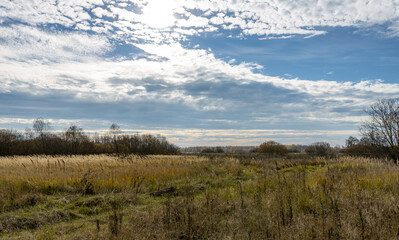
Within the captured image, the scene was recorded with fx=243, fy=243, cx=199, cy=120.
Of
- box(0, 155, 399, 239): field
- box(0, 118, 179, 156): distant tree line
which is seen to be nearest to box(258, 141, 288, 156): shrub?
box(0, 118, 179, 156): distant tree line

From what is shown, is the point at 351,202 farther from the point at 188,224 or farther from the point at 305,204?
the point at 188,224

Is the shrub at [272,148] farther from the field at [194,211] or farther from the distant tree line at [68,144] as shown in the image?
the field at [194,211]

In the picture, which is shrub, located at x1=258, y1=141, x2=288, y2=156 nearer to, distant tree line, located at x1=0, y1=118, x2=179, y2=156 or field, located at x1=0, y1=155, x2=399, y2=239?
distant tree line, located at x1=0, y1=118, x2=179, y2=156

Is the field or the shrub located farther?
the shrub

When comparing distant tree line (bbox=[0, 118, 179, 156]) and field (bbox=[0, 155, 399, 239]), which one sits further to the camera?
distant tree line (bbox=[0, 118, 179, 156])

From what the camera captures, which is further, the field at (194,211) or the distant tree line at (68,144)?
the distant tree line at (68,144)

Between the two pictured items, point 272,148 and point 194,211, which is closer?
point 194,211

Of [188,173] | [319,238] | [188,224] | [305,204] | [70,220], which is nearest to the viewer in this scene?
[319,238]

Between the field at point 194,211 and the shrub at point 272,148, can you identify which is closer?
the field at point 194,211

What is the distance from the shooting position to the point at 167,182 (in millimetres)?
12109

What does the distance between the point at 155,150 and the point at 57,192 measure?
53.6 meters

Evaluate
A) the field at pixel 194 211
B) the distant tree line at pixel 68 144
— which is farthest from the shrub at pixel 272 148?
the field at pixel 194 211

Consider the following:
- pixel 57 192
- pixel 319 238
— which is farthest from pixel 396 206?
pixel 57 192

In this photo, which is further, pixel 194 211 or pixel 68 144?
pixel 68 144
